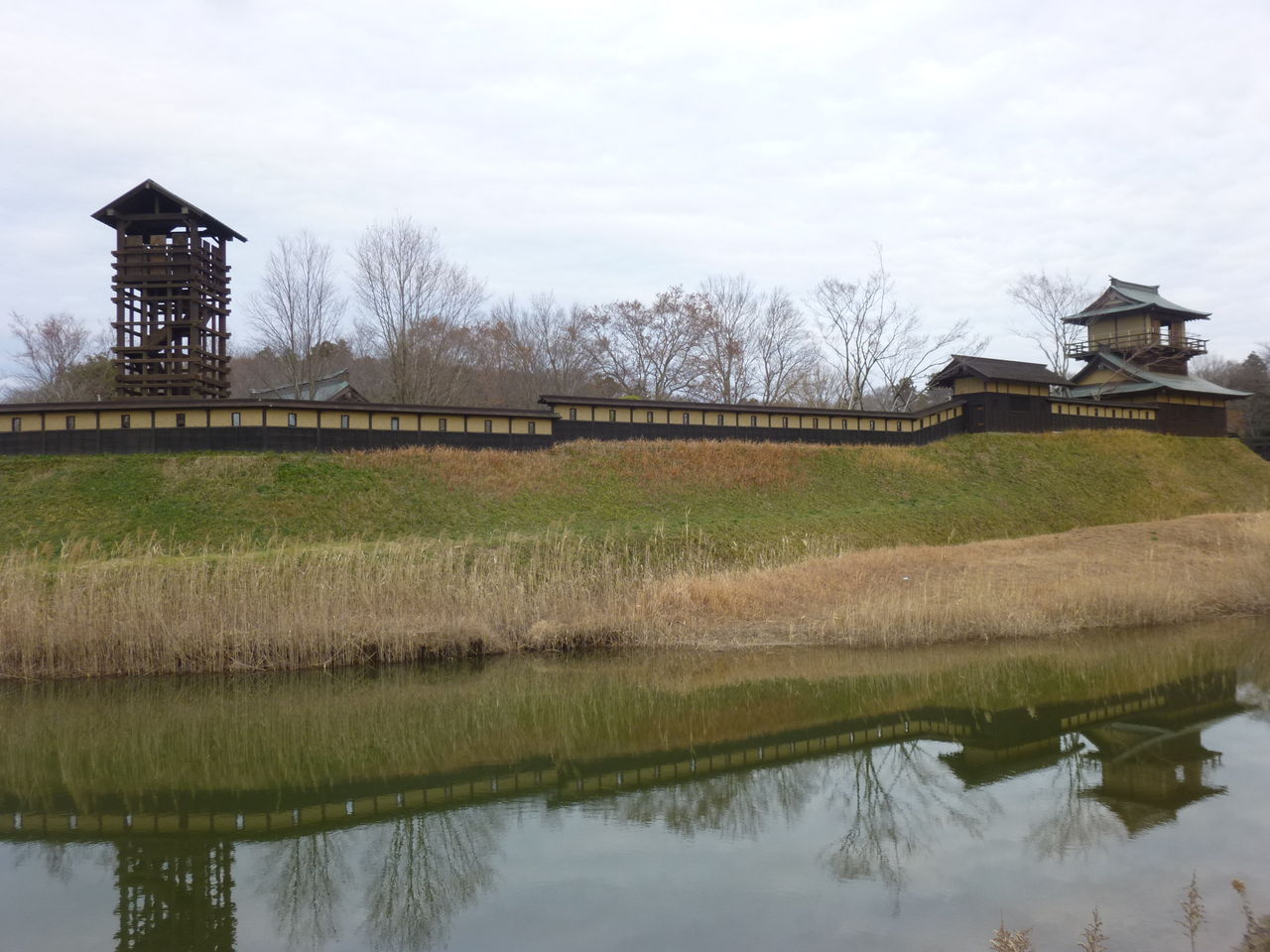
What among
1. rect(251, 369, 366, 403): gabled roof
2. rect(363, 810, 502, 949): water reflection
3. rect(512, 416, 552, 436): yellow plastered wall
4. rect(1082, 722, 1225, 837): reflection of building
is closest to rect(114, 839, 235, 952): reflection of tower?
rect(363, 810, 502, 949): water reflection

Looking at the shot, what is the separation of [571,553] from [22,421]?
16.9 meters

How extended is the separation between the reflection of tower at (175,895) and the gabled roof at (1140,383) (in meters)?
43.2

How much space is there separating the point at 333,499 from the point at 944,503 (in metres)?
19.0

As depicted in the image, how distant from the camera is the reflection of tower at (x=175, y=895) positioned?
259 inches

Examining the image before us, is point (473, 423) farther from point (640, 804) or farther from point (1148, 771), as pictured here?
point (1148, 771)

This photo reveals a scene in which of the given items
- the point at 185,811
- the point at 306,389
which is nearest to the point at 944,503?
the point at 185,811

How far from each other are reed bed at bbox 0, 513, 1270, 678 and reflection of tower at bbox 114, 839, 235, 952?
6221 millimetres

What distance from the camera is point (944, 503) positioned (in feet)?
92.5

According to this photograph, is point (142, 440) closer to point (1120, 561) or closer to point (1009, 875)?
point (1009, 875)

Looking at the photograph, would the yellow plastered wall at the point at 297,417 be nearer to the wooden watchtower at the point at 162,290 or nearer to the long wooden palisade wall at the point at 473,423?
the long wooden palisade wall at the point at 473,423

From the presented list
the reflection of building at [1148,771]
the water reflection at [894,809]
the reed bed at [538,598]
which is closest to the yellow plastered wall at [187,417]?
the reed bed at [538,598]

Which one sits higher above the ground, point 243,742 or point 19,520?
point 19,520

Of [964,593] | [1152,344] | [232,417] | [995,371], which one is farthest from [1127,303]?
[232,417]

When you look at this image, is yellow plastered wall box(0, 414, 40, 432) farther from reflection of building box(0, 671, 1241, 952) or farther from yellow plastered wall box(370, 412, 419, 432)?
reflection of building box(0, 671, 1241, 952)
